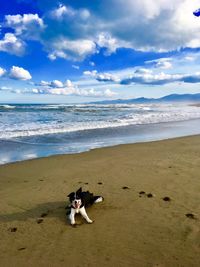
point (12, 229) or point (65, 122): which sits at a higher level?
point (12, 229)

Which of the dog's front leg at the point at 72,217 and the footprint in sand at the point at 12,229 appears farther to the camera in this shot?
the dog's front leg at the point at 72,217

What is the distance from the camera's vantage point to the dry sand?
4293 millimetres

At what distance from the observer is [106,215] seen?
18.6 feet

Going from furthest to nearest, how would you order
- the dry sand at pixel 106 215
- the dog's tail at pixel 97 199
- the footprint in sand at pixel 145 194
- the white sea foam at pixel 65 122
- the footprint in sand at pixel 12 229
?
1. the white sea foam at pixel 65 122
2. the footprint in sand at pixel 145 194
3. the dog's tail at pixel 97 199
4. the footprint in sand at pixel 12 229
5. the dry sand at pixel 106 215

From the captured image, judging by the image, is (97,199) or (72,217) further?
(97,199)

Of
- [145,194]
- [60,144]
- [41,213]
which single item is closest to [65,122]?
[60,144]

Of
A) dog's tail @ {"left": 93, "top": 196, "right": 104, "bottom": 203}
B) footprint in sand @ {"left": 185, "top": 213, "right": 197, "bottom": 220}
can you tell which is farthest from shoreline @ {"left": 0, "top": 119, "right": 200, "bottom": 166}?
footprint in sand @ {"left": 185, "top": 213, "right": 197, "bottom": 220}

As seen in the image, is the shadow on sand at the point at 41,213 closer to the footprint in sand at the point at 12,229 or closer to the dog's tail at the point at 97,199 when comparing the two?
the footprint in sand at the point at 12,229

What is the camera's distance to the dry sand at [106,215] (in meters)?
4.29

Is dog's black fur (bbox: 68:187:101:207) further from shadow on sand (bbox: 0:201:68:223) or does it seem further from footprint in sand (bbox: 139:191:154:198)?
footprint in sand (bbox: 139:191:154:198)

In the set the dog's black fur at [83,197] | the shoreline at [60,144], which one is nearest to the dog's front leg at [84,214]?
the dog's black fur at [83,197]

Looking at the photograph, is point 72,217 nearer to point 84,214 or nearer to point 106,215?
point 84,214

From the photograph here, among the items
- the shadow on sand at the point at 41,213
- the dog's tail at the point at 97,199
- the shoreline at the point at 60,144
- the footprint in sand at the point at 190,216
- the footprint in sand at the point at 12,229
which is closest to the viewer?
the footprint in sand at the point at 12,229

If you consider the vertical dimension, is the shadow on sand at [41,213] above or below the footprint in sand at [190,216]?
below
